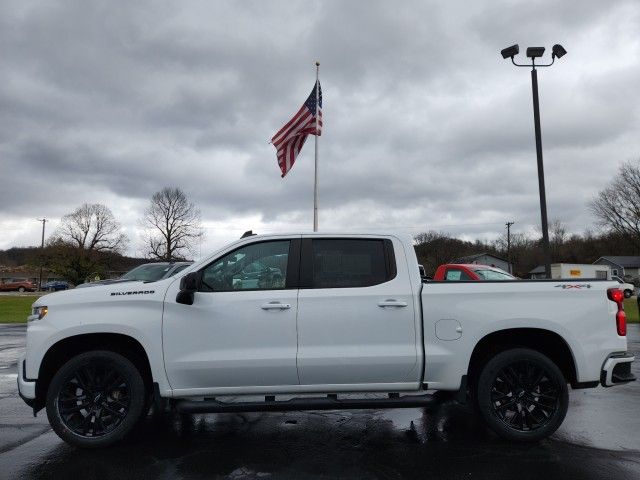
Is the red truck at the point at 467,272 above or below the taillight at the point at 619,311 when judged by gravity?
above

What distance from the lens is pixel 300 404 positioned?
15.6ft

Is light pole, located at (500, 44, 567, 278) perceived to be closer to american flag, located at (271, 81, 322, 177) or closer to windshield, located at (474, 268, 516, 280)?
windshield, located at (474, 268, 516, 280)

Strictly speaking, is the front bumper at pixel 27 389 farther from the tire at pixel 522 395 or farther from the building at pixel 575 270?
the building at pixel 575 270

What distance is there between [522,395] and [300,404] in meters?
2.01

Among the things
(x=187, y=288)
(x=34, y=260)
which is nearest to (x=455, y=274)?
(x=187, y=288)

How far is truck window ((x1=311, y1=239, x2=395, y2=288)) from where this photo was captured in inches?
200

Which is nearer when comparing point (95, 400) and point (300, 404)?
point (300, 404)

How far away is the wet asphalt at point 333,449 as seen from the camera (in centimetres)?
432

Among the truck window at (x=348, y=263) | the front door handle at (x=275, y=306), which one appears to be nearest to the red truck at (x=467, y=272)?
the truck window at (x=348, y=263)

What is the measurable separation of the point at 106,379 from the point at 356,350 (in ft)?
7.34

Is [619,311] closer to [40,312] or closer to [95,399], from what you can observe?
[95,399]

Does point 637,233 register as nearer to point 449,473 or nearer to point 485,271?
point 485,271

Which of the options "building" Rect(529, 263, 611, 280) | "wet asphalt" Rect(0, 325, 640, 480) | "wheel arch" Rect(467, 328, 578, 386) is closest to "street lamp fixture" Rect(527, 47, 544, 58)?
"wet asphalt" Rect(0, 325, 640, 480)

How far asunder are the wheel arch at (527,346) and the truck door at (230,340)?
1.72 m
